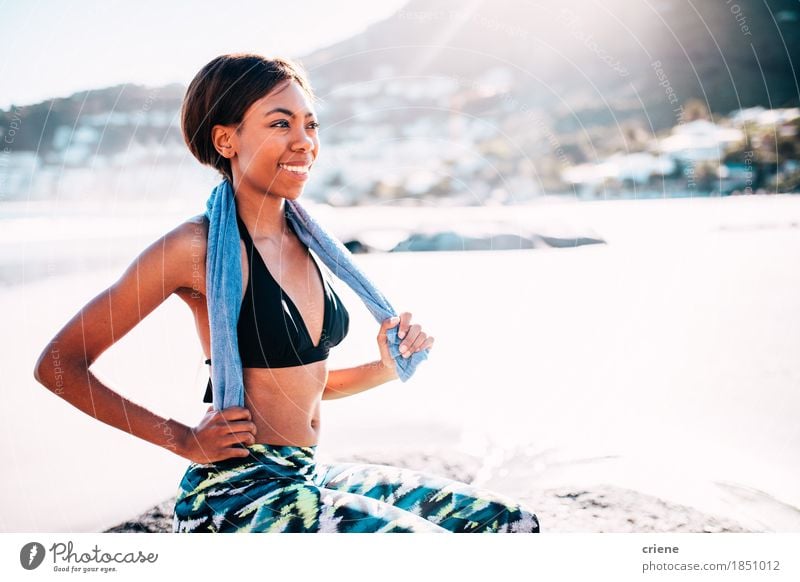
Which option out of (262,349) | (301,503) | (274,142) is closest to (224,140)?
(274,142)

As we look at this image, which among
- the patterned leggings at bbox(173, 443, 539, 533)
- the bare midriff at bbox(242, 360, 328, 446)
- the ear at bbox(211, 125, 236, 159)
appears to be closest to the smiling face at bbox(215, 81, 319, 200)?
the ear at bbox(211, 125, 236, 159)

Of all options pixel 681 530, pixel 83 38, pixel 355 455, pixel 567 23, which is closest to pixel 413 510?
pixel 681 530

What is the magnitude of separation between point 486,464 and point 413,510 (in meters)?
0.67

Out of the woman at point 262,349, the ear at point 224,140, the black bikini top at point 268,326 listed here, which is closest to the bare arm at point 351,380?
Result: the woman at point 262,349

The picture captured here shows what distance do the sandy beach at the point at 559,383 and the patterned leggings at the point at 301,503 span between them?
1.41 ft

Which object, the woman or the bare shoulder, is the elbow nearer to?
the woman

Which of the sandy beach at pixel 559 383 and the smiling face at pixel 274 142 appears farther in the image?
the sandy beach at pixel 559 383

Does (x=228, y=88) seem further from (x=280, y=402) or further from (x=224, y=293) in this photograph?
(x=280, y=402)

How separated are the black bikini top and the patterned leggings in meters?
0.13

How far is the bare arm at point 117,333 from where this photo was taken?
2.97ft

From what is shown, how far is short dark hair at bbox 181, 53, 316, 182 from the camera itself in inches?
38.8

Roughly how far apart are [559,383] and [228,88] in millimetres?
1219

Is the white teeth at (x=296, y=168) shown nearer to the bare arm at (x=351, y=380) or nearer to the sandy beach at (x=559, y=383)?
the bare arm at (x=351, y=380)

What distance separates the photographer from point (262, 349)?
3.30ft
